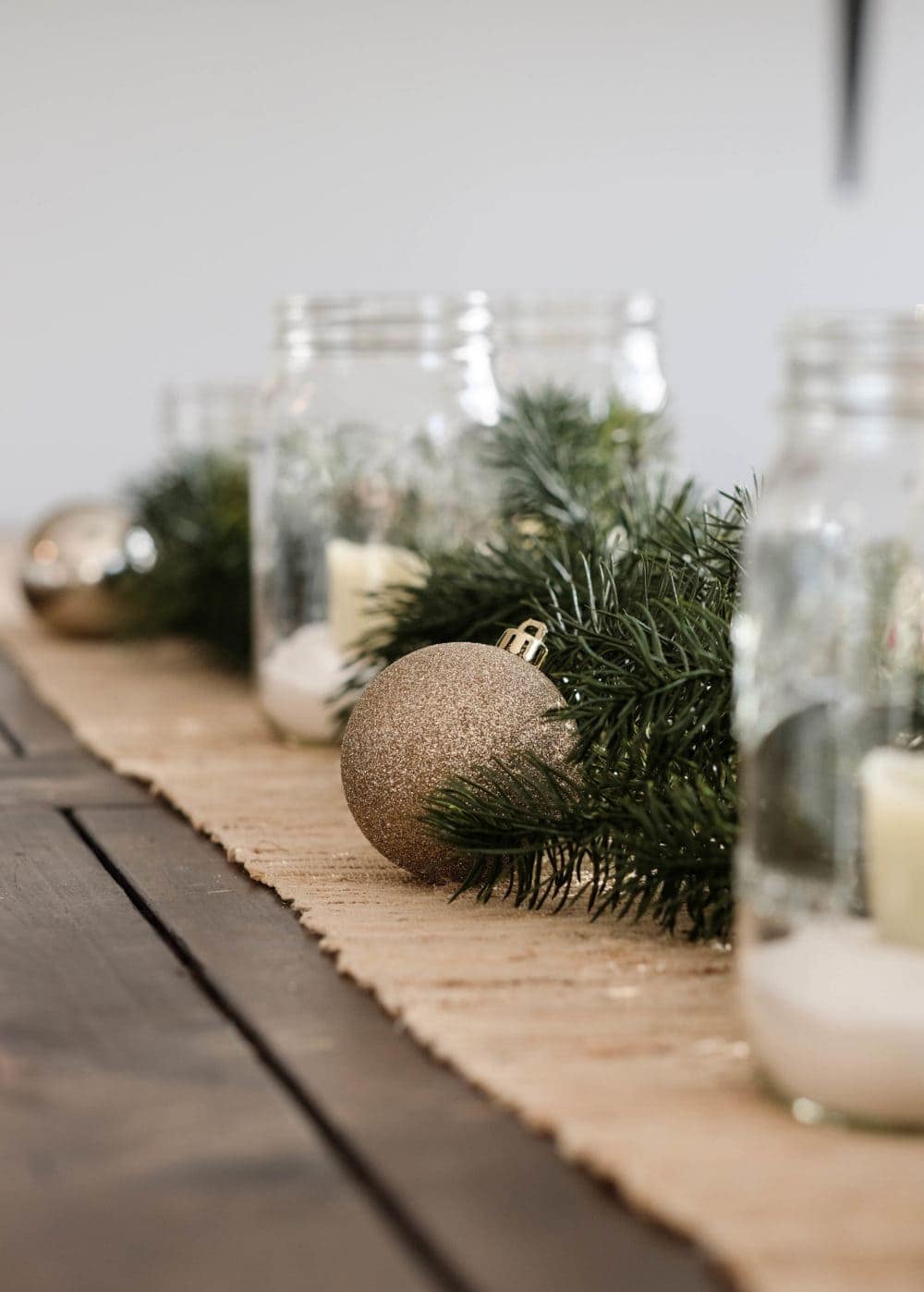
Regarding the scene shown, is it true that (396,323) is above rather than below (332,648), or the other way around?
above

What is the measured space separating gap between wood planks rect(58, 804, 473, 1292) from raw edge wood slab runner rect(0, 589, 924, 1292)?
0.03 meters

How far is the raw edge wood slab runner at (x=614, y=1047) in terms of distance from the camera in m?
0.42

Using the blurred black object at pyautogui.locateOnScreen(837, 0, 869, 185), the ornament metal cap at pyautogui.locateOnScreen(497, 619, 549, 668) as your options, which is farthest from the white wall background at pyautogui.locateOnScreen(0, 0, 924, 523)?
the ornament metal cap at pyautogui.locateOnScreen(497, 619, 549, 668)

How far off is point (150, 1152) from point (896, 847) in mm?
218

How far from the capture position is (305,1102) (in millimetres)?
507

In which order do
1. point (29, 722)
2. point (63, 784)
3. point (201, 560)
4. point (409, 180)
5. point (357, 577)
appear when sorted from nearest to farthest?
point (63, 784)
point (357, 577)
point (29, 722)
point (201, 560)
point (409, 180)

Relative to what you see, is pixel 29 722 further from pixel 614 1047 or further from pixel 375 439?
pixel 614 1047

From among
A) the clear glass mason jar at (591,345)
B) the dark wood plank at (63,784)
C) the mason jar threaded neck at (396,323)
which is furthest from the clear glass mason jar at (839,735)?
the clear glass mason jar at (591,345)

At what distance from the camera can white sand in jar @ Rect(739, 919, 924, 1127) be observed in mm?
470

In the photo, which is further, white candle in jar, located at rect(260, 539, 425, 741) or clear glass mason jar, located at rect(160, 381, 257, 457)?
clear glass mason jar, located at rect(160, 381, 257, 457)

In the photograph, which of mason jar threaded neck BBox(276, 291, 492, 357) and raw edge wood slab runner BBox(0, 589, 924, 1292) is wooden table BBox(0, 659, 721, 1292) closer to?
raw edge wood slab runner BBox(0, 589, 924, 1292)

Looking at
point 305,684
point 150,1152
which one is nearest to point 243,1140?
point 150,1152

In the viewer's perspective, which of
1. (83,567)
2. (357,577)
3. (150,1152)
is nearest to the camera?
(150,1152)

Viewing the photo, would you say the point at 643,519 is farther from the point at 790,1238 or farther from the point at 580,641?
the point at 790,1238
